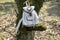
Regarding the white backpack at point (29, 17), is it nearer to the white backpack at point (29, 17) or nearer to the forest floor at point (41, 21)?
the white backpack at point (29, 17)

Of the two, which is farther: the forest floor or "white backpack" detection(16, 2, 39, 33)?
the forest floor

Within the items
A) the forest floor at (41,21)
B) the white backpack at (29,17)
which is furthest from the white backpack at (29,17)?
the forest floor at (41,21)

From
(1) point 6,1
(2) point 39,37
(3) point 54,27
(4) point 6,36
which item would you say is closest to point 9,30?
(4) point 6,36

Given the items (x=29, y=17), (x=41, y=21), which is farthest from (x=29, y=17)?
(x=41, y=21)

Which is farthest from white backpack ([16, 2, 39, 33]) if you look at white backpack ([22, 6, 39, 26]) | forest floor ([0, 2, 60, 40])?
forest floor ([0, 2, 60, 40])

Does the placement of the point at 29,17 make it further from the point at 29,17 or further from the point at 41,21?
the point at 41,21

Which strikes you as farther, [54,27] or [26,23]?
[54,27]

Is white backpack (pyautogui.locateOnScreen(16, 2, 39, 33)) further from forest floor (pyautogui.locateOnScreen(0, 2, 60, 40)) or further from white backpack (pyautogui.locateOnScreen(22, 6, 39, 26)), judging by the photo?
forest floor (pyautogui.locateOnScreen(0, 2, 60, 40))

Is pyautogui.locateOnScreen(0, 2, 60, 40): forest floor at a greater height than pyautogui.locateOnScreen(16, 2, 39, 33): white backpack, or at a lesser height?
lesser

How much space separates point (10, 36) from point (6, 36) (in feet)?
0.54

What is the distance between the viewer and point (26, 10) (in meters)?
2.53

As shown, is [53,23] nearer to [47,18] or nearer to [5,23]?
[47,18]

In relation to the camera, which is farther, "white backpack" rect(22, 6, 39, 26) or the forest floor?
the forest floor

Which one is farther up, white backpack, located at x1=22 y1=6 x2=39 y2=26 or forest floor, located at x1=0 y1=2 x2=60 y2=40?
white backpack, located at x1=22 y1=6 x2=39 y2=26
